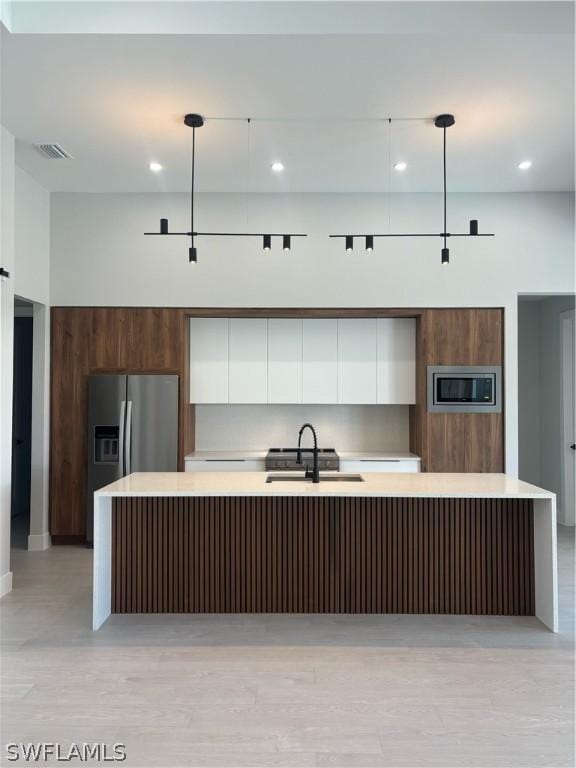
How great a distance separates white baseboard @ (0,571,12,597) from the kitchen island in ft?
3.15

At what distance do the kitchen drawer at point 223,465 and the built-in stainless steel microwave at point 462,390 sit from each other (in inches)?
68.9

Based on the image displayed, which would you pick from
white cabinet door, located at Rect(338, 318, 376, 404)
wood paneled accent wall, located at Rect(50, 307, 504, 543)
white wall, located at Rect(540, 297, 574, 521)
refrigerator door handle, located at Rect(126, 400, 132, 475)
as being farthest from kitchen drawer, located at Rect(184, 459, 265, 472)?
white wall, located at Rect(540, 297, 574, 521)

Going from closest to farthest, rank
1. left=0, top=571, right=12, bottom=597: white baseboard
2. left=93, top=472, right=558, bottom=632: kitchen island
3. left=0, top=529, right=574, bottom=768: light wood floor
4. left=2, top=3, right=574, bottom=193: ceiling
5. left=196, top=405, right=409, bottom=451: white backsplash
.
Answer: left=0, top=529, right=574, bottom=768: light wood floor
left=2, top=3, right=574, bottom=193: ceiling
left=93, top=472, right=558, bottom=632: kitchen island
left=0, top=571, right=12, bottom=597: white baseboard
left=196, top=405, right=409, bottom=451: white backsplash

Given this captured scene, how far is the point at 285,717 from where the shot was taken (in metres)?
2.40

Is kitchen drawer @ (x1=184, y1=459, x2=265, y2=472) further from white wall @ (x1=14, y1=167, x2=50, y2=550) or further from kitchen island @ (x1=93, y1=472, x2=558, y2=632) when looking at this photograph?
kitchen island @ (x1=93, y1=472, x2=558, y2=632)

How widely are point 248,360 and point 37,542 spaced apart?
260 cm

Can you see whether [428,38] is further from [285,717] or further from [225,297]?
[285,717]

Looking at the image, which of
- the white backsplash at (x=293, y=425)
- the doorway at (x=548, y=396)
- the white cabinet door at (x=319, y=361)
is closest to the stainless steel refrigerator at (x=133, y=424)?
the white backsplash at (x=293, y=425)

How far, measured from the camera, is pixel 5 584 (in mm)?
3998

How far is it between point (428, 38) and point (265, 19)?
0.89 meters

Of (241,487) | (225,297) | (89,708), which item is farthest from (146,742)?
(225,297)

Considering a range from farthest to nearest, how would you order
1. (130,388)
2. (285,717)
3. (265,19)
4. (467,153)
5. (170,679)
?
(130,388), (467,153), (265,19), (170,679), (285,717)

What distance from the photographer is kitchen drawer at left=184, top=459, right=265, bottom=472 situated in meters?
5.34

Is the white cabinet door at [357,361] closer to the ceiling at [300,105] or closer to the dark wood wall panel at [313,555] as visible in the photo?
the ceiling at [300,105]
